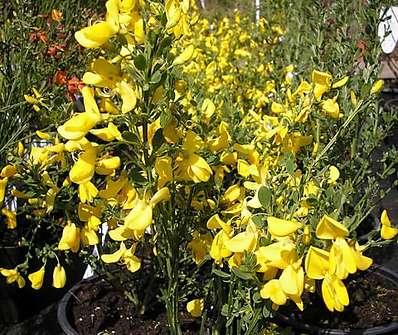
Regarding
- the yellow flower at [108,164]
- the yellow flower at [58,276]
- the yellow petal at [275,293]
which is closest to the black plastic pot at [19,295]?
the yellow flower at [58,276]

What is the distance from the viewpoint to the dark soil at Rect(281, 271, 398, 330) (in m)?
1.98

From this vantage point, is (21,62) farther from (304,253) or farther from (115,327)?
(304,253)

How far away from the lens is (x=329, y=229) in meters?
0.92

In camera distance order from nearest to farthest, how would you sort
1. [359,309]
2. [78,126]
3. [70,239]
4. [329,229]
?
[329,229]
[78,126]
[70,239]
[359,309]

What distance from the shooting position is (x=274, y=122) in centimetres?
165

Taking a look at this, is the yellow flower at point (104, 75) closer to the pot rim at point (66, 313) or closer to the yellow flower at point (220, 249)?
the yellow flower at point (220, 249)

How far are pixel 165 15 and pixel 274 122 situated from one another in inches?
26.2

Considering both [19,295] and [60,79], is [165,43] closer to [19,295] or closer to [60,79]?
[60,79]

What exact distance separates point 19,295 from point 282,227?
1640 mm

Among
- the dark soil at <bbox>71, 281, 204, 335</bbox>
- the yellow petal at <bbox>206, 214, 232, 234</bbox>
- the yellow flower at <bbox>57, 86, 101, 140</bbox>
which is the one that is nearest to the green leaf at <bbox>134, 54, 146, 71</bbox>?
the yellow flower at <bbox>57, 86, 101, 140</bbox>

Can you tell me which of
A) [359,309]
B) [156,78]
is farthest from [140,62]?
[359,309]

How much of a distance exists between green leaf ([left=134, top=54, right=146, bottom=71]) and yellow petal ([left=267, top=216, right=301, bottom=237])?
12.9 inches

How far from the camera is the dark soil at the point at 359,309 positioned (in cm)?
198

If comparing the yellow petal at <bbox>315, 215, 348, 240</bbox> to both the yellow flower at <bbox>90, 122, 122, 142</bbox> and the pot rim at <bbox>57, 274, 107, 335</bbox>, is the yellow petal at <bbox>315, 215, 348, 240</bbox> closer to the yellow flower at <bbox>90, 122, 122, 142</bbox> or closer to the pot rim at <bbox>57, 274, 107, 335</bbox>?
the yellow flower at <bbox>90, 122, 122, 142</bbox>
